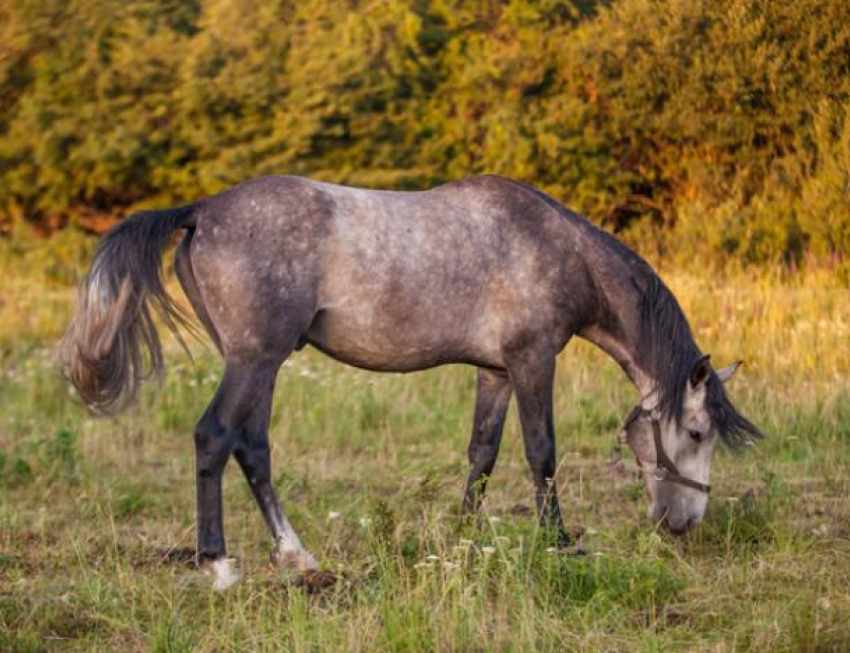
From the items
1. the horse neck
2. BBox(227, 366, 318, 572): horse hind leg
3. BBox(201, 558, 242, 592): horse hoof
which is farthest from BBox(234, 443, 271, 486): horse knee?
the horse neck

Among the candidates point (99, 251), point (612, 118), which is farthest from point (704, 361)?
point (612, 118)

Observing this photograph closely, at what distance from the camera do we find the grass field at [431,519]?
401cm

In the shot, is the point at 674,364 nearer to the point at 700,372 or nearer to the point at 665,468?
the point at 700,372

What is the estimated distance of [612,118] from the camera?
1489 cm

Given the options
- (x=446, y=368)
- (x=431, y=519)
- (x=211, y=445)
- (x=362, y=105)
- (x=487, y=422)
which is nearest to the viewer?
(x=211, y=445)

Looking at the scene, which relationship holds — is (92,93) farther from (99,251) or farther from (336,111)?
(99,251)

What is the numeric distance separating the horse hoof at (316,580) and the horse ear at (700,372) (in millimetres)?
1930

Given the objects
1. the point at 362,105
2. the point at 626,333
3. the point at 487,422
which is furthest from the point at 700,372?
the point at 362,105

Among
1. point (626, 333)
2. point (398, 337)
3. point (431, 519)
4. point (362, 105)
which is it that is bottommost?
point (362, 105)

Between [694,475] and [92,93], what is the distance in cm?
1320

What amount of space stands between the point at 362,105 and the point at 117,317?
37.2 feet

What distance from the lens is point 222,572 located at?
4.84m

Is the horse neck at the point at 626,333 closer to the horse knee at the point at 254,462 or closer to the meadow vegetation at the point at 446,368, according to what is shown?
the meadow vegetation at the point at 446,368

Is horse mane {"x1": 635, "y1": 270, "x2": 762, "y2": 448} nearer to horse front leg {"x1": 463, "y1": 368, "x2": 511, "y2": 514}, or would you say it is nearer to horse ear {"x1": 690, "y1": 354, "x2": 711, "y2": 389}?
horse ear {"x1": 690, "y1": 354, "x2": 711, "y2": 389}
